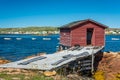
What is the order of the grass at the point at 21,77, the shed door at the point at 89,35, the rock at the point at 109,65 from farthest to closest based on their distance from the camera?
the shed door at the point at 89,35
the rock at the point at 109,65
the grass at the point at 21,77

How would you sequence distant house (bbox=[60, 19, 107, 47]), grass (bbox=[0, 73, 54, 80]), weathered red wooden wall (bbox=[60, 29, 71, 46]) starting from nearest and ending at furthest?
1. grass (bbox=[0, 73, 54, 80])
2. distant house (bbox=[60, 19, 107, 47])
3. weathered red wooden wall (bbox=[60, 29, 71, 46])

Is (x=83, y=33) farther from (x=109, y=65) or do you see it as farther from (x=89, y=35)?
(x=109, y=65)

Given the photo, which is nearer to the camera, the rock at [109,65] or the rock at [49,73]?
the rock at [49,73]

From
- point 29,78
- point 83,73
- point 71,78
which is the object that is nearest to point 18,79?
point 29,78


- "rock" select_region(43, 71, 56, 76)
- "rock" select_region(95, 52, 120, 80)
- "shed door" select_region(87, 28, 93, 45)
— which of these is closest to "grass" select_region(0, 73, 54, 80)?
"rock" select_region(43, 71, 56, 76)

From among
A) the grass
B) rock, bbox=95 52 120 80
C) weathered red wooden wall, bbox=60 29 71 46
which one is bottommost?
rock, bbox=95 52 120 80

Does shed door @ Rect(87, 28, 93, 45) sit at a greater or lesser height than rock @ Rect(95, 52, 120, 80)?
greater

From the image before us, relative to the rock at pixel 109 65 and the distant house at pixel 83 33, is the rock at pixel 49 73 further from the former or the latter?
the distant house at pixel 83 33

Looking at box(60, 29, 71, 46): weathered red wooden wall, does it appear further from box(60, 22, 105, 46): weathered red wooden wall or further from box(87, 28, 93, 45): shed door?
box(87, 28, 93, 45): shed door

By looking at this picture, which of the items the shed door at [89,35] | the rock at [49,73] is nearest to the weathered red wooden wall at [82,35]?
the shed door at [89,35]

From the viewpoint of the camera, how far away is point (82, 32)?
143 ft

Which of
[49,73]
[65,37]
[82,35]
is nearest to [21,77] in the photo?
[49,73]

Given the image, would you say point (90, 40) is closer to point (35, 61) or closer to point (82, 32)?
point (82, 32)

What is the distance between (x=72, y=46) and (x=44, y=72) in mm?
20165
